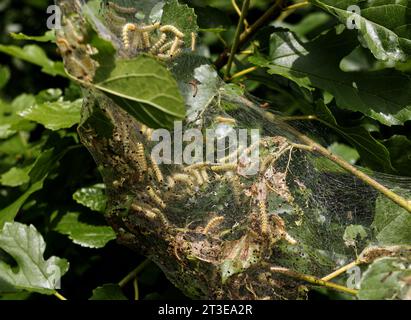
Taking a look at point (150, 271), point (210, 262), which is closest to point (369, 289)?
point (210, 262)

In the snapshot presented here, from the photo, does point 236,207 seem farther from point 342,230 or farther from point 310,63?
point 310,63

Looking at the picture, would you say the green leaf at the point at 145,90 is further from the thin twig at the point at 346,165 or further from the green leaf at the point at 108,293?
the green leaf at the point at 108,293

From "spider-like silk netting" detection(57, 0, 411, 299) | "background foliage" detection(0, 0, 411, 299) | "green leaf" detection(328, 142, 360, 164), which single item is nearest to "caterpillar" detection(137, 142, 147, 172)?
"spider-like silk netting" detection(57, 0, 411, 299)

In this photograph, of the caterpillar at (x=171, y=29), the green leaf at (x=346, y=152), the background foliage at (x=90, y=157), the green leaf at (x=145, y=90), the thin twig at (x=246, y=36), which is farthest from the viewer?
the green leaf at (x=346, y=152)

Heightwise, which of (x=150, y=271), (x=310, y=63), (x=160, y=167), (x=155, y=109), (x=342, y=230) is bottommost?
(x=150, y=271)

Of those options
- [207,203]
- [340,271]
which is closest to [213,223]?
[207,203]

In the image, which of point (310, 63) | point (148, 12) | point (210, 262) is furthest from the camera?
point (310, 63)

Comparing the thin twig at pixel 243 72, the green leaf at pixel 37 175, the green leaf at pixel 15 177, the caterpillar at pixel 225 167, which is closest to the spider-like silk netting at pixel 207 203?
the caterpillar at pixel 225 167
